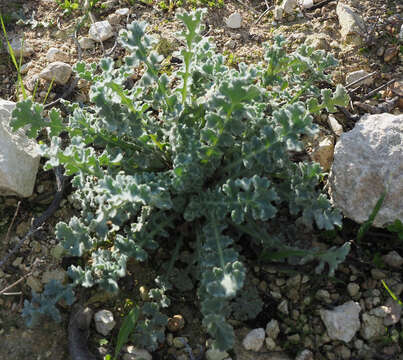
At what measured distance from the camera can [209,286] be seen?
2.65 meters

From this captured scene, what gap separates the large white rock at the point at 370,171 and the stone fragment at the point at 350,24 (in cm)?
112

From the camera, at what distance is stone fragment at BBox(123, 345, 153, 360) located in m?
2.98

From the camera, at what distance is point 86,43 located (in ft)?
14.9

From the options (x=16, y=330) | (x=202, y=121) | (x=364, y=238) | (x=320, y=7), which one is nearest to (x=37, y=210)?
(x=16, y=330)

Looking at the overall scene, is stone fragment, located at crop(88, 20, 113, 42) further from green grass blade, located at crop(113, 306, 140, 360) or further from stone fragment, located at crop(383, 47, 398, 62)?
green grass blade, located at crop(113, 306, 140, 360)

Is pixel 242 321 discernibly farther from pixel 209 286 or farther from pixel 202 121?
pixel 202 121

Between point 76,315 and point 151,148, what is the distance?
1.10 meters

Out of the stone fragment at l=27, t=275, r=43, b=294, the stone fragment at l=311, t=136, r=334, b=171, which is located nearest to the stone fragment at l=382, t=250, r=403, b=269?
the stone fragment at l=311, t=136, r=334, b=171

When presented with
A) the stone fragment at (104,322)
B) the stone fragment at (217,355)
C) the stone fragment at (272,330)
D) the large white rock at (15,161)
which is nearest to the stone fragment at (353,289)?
the stone fragment at (272,330)

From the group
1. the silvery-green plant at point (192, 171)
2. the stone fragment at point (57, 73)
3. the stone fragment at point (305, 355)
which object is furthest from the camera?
the stone fragment at point (57, 73)

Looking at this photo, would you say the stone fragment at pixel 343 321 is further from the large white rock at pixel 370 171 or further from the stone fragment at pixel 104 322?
the stone fragment at pixel 104 322

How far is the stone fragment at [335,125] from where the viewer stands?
12.2 ft

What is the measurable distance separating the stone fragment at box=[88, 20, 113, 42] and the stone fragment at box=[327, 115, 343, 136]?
6.70 feet

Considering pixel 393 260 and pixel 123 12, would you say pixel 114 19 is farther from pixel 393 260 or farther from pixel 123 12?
pixel 393 260
